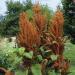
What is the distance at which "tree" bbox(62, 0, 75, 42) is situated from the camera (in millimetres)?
18492

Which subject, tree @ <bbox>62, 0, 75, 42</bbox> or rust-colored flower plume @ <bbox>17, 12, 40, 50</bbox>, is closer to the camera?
rust-colored flower plume @ <bbox>17, 12, 40, 50</bbox>

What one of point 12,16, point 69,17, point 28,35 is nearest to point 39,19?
point 28,35

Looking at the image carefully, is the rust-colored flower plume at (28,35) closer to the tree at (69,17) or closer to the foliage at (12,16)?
the tree at (69,17)

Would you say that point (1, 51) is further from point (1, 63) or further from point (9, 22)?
point (9, 22)

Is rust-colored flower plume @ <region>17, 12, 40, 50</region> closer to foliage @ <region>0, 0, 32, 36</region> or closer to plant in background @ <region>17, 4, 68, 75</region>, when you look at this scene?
plant in background @ <region>17, 4, 68, 75</region>

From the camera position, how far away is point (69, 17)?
1900 cm

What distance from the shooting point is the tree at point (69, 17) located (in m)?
18.5

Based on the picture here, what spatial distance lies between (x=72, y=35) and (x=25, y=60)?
35.6ft

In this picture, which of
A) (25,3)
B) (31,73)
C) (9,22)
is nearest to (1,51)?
(31,73)

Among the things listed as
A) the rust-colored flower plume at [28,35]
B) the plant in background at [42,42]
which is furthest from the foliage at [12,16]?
the rust-colored flower plume at [28,35]

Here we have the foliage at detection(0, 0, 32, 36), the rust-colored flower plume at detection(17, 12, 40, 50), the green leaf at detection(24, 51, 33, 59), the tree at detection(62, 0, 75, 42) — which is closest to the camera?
the rust-colored flower plume at detection(17, 12, 40, 50)

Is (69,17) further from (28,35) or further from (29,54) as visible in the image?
(28,35)

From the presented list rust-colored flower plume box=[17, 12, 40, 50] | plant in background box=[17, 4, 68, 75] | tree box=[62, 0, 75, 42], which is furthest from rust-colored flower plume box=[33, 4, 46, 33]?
tree box=[62, 0, 75, 42]

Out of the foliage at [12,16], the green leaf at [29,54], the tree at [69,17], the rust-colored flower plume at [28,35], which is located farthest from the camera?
the foliage at [12,16]
